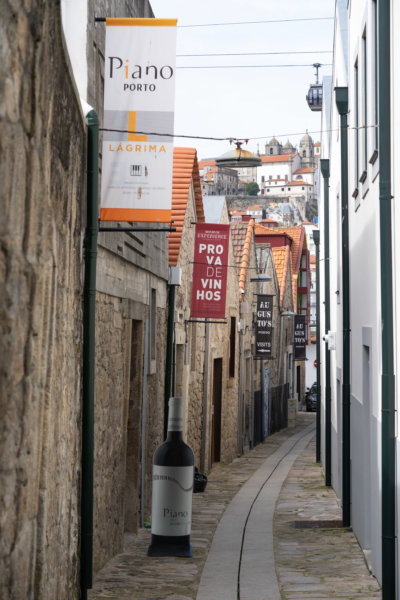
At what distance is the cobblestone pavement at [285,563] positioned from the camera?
7992 millimetres

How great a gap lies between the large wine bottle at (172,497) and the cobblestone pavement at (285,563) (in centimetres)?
18

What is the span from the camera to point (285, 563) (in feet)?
30.7

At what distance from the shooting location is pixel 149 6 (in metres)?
12.1

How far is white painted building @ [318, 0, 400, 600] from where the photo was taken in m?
Result: 7.29

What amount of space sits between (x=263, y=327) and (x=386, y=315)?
18211 millimetres

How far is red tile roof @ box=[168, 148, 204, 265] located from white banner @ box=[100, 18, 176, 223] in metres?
6.85

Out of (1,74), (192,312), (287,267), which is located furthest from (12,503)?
(287,267)

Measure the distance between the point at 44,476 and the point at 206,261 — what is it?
431 inches

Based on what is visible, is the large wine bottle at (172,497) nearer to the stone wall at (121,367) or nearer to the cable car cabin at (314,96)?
the stone wall at (121,367)

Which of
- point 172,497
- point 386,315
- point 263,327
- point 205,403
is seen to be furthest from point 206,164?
point 386,315

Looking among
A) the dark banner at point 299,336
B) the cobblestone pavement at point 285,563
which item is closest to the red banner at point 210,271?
the cobblestone pavement at point 285,563

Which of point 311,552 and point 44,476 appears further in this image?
point 311,552

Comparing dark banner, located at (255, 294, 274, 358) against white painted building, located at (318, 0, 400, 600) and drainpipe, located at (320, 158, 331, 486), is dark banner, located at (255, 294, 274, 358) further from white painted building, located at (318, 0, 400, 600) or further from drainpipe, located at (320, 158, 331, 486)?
white painted building, located at (318, 0, 400, 600)

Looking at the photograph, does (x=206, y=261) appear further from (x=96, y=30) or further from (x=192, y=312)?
(x=96, y=30)
